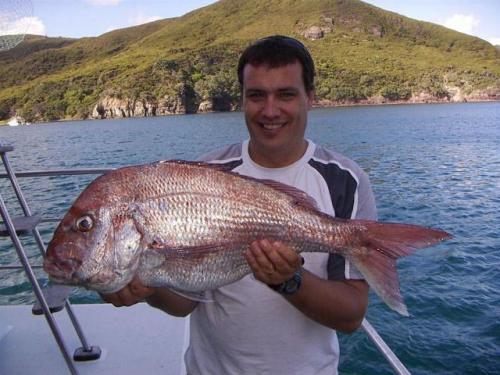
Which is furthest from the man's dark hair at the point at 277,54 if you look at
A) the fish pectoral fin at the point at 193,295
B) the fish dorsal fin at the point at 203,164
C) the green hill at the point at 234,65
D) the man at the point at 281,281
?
the green hill at the point at 234,65

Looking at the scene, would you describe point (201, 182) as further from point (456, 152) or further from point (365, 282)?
point (456, 152)

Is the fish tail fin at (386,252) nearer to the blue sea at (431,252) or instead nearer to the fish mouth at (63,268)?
the fish mouth at (63,268)

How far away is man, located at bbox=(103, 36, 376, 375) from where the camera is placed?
1924mm

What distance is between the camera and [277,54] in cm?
205

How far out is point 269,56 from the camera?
205cm

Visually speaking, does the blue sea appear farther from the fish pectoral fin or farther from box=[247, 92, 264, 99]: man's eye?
box=[247, 92, 264, 99]: man's eye

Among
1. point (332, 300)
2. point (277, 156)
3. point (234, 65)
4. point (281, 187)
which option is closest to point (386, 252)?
point (332, 300)

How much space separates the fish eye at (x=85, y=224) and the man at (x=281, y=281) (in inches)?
12.4

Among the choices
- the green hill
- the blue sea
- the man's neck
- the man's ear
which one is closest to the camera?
the man's neck

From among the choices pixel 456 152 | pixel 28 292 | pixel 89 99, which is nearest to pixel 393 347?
pixel 28 292

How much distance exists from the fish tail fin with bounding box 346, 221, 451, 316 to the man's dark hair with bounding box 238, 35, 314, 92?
84 centimetres

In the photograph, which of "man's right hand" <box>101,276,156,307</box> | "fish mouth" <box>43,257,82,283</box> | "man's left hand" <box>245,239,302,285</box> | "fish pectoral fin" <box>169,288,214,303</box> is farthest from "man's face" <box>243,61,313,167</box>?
"fish mouth" <box>43,257,82,283</box>

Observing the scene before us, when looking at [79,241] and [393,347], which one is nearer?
[79,241]

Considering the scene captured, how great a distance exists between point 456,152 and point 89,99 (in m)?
95.5
